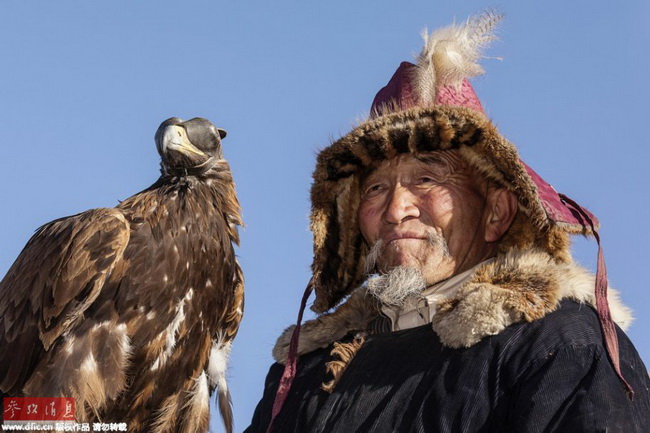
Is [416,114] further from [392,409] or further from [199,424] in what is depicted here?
[199,424]

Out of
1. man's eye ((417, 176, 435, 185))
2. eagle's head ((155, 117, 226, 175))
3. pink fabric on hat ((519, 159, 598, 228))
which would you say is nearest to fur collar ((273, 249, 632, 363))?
pink fabric on hat ((519, 159, 598, 228))

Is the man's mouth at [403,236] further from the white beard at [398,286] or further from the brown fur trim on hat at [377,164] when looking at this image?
the brown fur trim on hat at [377,164]

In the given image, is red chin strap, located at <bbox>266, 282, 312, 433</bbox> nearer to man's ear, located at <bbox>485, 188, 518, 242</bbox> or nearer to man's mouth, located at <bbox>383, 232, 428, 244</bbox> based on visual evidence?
man's mouth, located at <bbox>383, 232, 428, 244</bbox>

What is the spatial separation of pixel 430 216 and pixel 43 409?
232 cm

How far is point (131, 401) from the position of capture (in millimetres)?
4672

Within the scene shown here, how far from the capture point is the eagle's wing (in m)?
4.60

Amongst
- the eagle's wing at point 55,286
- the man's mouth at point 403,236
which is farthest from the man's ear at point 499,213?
the eagle's wing at point 55,286

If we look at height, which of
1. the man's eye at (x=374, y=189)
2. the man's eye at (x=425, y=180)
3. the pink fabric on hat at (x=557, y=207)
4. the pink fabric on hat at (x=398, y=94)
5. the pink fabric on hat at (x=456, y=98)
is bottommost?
the pink fabric on hat at (x=557, y=207)

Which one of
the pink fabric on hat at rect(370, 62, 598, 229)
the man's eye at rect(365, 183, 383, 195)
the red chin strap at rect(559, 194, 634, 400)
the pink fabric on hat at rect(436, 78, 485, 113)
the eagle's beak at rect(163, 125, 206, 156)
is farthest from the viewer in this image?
the eagle's beak at rect(163, 125, 206, 156)

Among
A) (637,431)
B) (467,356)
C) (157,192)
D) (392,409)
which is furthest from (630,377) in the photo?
(157,192)

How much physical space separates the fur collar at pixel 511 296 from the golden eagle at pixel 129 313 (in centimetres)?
161

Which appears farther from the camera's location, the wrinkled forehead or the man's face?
the wrinkled forehead

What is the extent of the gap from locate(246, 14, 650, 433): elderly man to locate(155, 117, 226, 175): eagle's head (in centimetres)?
86

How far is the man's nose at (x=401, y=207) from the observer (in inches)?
180
